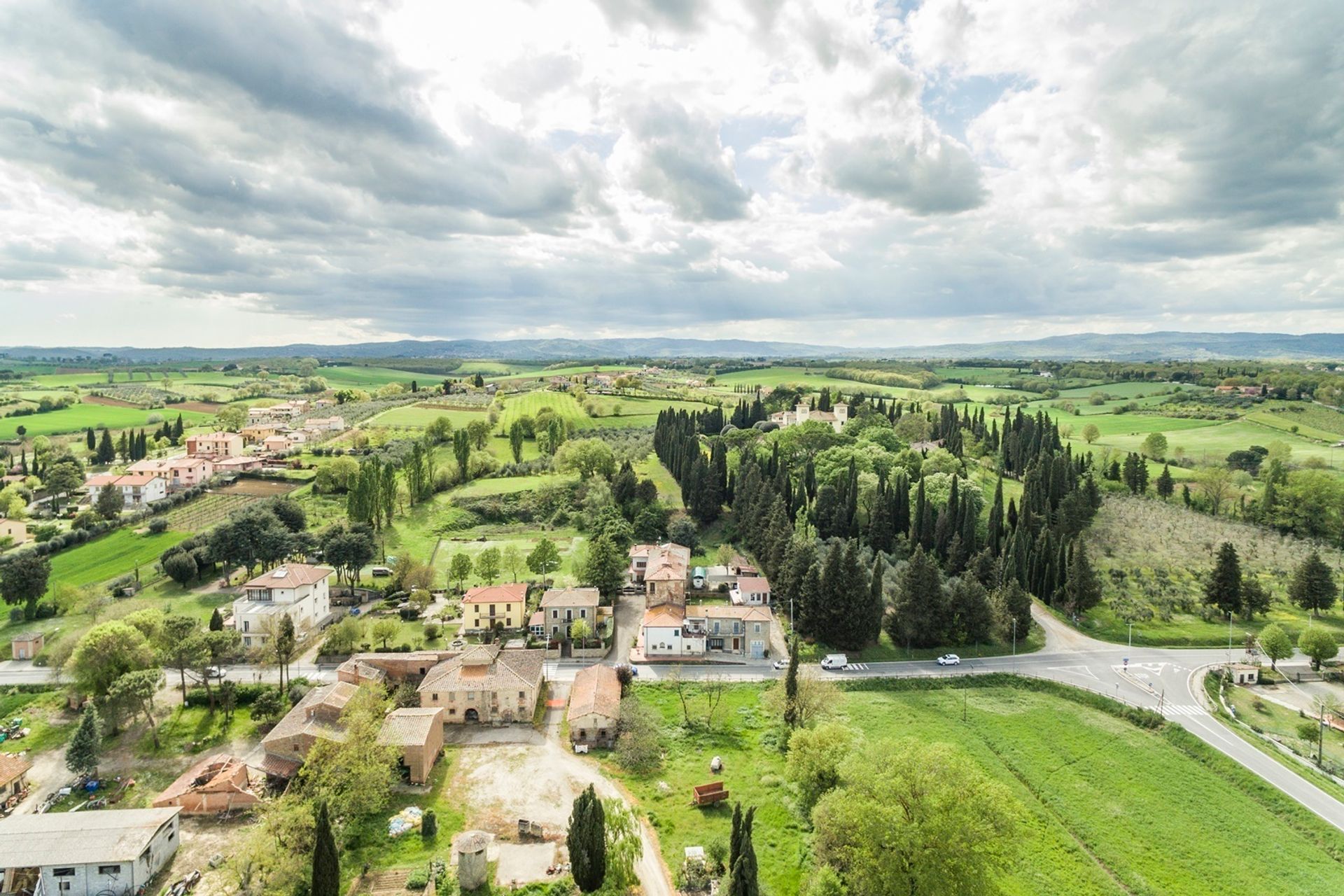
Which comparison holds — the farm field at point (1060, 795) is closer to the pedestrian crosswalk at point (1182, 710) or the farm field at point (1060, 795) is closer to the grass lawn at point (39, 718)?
the pedestrian crosswalk at point (1182, 710)

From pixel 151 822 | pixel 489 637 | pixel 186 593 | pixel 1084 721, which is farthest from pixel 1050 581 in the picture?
pixel 186 593

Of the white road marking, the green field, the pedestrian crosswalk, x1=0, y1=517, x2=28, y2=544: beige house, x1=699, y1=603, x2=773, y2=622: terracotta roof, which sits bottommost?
the pedestrian crosswalk

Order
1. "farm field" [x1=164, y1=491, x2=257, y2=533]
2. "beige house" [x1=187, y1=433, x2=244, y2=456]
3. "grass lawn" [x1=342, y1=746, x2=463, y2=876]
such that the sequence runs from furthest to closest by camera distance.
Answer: "beige house" [x1=187, y1=433, x2=244, y2=456], "farm field" [x1=164, y1=491, x2=257, y2=533], "grass lawn" [x1=342, y1=746, x2=463, y2=876]

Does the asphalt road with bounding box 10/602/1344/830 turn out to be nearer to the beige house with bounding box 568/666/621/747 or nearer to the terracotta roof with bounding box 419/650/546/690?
the terracotta roof with bounding box 419/650/546/690

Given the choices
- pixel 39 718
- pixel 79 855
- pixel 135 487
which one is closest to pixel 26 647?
pixel 39 718

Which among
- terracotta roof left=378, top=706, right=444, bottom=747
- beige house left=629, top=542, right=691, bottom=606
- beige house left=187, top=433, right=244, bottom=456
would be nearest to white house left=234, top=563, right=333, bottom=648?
terracotta roof left=378, top=706, right=444, bottom=747

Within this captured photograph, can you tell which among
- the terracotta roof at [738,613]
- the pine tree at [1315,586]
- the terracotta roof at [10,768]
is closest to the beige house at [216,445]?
the terracotta roof at [10,768]

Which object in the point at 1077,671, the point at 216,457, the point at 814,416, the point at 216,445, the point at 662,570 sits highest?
the point at 814,416

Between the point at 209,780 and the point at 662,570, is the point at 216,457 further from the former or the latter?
the point at 209,780
